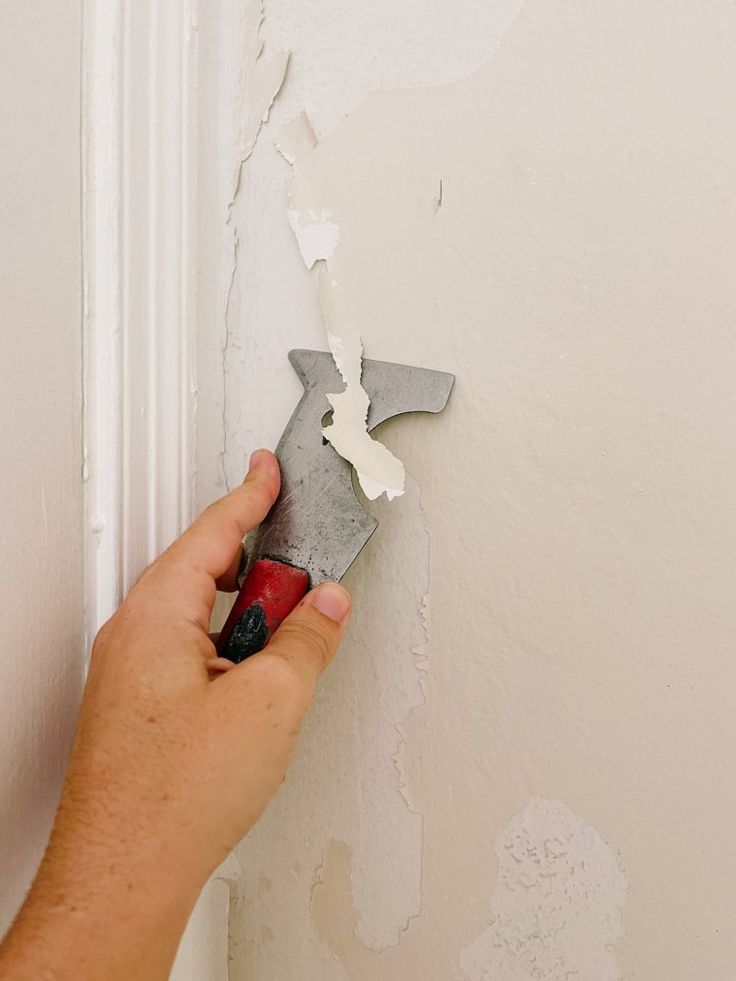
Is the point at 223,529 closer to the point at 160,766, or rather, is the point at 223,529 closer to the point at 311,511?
the point at 311,511

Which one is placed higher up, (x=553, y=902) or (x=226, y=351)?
(x=226, y=351)

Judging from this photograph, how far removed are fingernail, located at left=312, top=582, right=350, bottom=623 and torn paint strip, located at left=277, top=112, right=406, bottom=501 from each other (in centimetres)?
9

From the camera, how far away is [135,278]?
0.65m

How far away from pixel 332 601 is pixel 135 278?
0.32 m

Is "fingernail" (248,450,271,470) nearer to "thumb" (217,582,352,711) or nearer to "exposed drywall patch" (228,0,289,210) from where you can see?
"thumb" (217,582,352,711)

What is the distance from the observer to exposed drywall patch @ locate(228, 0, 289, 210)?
0.71 metres

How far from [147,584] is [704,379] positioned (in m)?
0.46

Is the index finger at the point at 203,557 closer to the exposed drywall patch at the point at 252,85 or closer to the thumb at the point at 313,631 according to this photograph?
the thumb at the point at 313,631

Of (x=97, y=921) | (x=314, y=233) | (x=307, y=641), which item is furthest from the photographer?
(x=314, y=233)

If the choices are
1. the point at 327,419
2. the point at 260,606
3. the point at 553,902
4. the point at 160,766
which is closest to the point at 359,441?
the point at 327,419

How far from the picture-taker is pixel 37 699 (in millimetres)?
599

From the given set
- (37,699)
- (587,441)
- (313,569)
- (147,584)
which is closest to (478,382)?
(587,441)

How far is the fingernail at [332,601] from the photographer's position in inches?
24.5

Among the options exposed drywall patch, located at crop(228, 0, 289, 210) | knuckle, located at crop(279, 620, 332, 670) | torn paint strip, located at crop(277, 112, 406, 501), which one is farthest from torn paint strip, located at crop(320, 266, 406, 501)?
exposed drywall patch, located at crop(228, 0, 289, 210)
